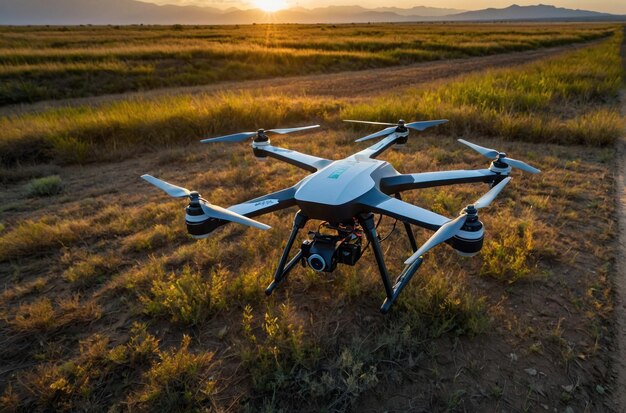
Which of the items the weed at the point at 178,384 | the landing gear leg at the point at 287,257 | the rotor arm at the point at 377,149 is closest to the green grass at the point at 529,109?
the rotor arm at the point at 377,149

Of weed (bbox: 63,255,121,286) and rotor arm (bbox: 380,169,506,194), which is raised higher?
rotor arm (bbox: 380,169,506,194)

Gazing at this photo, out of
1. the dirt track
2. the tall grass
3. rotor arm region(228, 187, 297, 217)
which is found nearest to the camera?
rotor arm region(228, 187, 297, 217)

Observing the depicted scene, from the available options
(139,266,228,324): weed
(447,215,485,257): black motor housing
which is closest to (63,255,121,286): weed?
(139,266,228,324): weed

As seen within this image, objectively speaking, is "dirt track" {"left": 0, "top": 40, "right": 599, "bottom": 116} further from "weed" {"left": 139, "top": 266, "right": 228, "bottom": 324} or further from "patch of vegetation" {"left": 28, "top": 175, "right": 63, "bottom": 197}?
"weed" {"left": 139, "top": 266, "right": 228, "bottom": 324}

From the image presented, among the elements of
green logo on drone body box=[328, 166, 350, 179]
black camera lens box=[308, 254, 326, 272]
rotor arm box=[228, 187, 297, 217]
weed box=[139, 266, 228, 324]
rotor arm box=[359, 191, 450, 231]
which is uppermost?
green logo on drone body box=[328, 166, 350, 179]

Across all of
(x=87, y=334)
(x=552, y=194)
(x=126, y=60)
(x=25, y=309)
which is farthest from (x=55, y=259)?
(x=126, y=60)

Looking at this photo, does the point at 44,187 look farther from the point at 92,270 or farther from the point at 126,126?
the point at 92,270

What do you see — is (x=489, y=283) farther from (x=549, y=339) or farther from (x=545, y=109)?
(x=545, y=109)

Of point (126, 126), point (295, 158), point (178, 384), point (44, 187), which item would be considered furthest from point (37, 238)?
point (126, 126)
